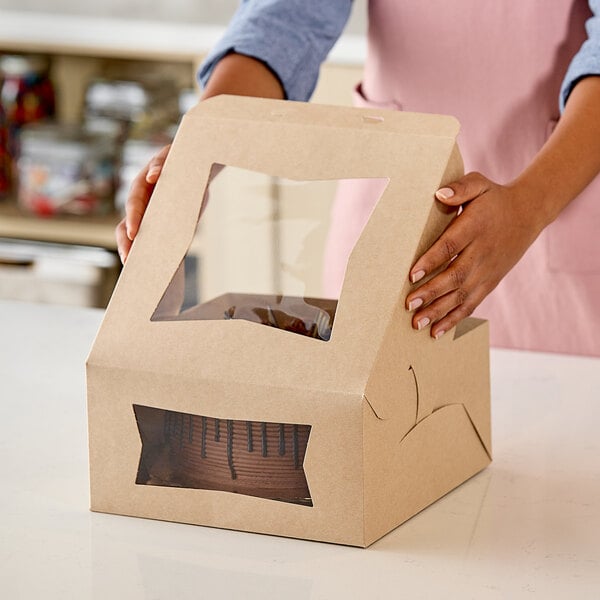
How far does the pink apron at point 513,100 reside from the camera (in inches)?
51.3

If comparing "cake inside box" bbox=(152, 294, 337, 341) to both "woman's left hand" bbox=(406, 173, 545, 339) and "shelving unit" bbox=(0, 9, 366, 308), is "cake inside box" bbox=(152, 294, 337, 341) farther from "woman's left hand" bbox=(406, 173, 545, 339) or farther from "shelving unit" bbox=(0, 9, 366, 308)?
"shelving unit" bbox=(0, 9, 366, 308)

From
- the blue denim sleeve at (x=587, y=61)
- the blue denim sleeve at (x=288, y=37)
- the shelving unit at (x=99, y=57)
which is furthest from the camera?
the shelving unit at (x=99, y=57)

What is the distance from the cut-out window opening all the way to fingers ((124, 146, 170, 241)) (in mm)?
59

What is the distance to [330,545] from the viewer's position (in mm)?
782

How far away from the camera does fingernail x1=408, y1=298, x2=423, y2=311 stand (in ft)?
2.54

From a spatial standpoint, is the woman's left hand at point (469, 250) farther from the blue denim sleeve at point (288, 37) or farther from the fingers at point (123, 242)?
the blue denim sleeve at point (288, 37)

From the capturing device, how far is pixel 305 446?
77 cm

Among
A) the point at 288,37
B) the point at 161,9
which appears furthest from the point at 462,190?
the point at 161,9

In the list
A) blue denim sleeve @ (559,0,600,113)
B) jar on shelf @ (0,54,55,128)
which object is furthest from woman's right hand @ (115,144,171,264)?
jar on shelf @ (0,54,55,128)

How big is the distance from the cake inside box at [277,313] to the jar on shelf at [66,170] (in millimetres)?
1497

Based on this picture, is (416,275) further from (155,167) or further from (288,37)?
(288,37)

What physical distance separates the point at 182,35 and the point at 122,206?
0.36m

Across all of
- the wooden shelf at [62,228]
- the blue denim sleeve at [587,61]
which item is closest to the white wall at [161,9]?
the wooden shelf at [62,228]

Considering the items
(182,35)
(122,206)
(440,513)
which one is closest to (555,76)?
(440,513)
